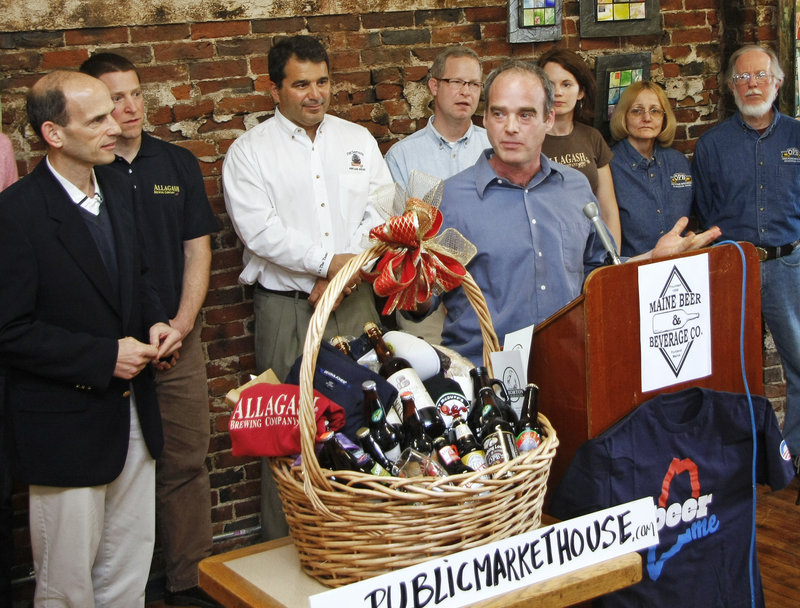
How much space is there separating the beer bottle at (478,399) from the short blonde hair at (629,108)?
242cm

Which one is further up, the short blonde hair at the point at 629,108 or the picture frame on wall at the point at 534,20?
the picture frame on wall at the point at 534,20

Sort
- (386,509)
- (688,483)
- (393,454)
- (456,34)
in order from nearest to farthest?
(386,509) → (393,454) → (688,483) → (456,34)

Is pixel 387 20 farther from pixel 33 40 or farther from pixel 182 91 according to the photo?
pixel 33 40

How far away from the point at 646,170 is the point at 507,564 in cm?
284

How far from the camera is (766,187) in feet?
13.1

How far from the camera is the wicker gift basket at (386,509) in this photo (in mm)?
1518

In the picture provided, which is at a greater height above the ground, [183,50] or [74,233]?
[183,50]

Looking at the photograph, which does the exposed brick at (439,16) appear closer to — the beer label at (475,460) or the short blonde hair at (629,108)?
the short blonde hair at (629,108)

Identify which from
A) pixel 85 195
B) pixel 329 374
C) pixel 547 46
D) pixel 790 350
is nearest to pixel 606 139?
pixel 547 46

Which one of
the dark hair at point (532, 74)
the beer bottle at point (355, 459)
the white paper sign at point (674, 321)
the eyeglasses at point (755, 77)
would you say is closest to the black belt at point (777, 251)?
the eyeglasses at point (755, 77)

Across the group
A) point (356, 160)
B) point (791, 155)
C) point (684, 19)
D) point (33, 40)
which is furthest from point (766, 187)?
point (33, 40)

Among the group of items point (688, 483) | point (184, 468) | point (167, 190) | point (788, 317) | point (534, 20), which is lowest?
point (184, 468)

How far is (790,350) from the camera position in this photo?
4070 mm

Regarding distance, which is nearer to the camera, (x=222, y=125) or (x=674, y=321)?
(x=674, y=321)
